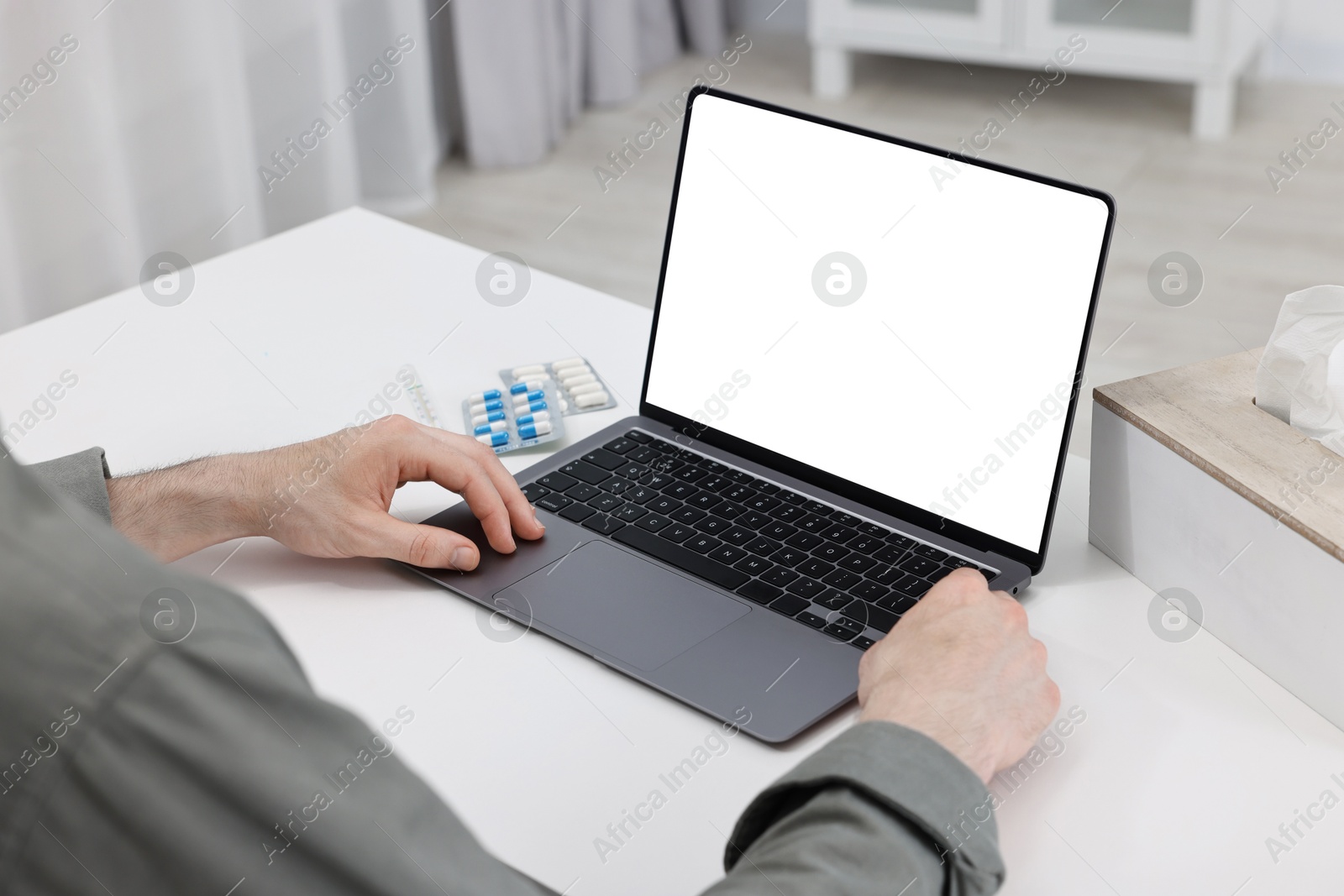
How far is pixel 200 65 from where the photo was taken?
2.50 metres

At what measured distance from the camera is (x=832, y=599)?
2.82 ft

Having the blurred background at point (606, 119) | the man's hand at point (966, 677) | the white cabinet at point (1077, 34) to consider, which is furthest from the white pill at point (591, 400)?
the white cabinet at point (1077, 34)

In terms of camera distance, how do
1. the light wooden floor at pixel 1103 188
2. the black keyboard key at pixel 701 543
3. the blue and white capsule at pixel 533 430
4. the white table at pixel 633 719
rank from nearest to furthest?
the white table at pixel 633 719 → the black keyboard key at pixel 701 543 → the blue and white capsule at pixel 533 430 → the light wooden floor at pixel 1103 188

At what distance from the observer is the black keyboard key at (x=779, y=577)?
0.88 m

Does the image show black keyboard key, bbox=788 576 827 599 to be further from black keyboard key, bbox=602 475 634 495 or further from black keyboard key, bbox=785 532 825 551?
black keyboard key, bbox=602 475 634 495

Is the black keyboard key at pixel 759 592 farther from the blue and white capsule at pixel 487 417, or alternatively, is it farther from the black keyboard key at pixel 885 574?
the blue and white capsule at pixel 487 417

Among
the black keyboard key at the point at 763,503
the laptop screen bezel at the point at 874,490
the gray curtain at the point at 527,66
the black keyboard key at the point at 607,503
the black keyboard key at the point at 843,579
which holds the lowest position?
the gray curtain at the point at 527,66

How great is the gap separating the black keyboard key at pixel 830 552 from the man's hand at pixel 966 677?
10 cm

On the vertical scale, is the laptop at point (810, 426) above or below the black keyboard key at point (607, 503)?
above

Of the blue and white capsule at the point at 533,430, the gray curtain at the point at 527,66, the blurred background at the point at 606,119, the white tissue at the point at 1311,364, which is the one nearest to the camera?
the white tissue at the point at 1311,364

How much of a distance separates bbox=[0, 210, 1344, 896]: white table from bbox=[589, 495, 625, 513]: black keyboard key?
0.38 ft

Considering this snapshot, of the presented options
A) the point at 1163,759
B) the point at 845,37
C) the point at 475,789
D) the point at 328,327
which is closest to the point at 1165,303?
the point at 845,37

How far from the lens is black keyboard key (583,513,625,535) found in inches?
37.7

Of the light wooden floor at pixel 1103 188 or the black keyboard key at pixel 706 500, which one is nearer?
the black keyboard key at pixel 706 500
